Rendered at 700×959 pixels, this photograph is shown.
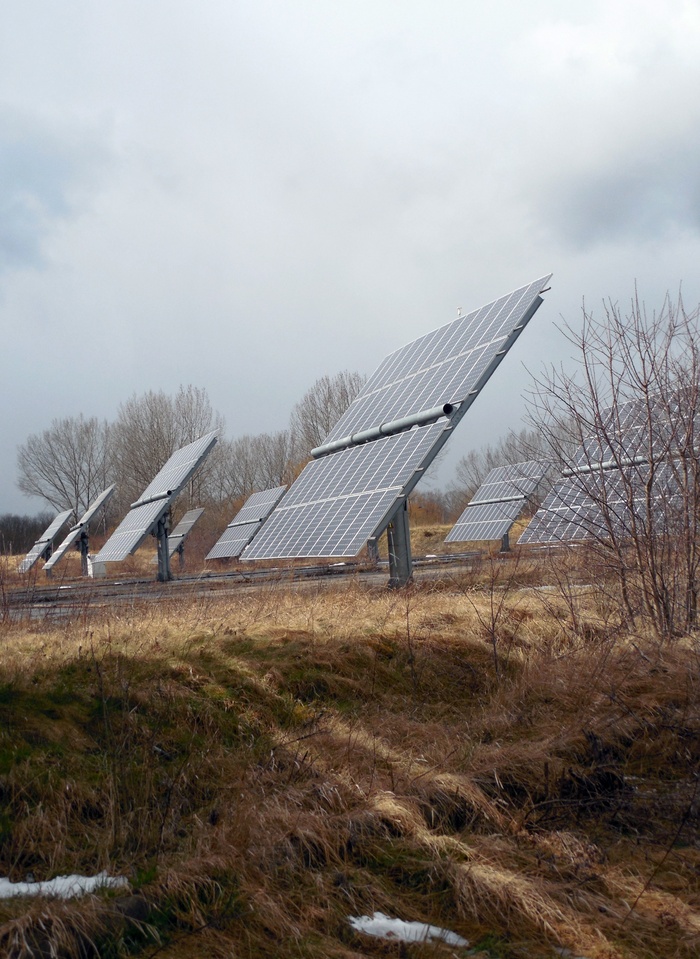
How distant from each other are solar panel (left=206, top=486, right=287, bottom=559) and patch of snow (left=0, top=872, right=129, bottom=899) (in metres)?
27.1

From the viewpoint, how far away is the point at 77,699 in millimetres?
6918

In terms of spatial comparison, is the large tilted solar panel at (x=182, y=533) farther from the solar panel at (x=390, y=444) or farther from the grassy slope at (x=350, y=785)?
the grassy slope at (x=350, y=785)

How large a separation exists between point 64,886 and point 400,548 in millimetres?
8440

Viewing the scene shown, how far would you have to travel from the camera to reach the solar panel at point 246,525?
1291 inches

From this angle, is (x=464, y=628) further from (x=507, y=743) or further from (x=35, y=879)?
(x=35, y=879)

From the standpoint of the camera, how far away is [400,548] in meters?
12.5

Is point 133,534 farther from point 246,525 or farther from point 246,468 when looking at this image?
point 246,468

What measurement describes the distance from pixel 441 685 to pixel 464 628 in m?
1.16

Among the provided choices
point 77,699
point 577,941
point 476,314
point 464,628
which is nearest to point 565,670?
point 464,628

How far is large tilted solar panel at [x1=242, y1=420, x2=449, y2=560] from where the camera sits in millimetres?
11195

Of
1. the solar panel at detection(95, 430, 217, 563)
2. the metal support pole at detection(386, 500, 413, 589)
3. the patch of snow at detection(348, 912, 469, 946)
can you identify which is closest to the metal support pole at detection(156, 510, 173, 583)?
the solar panel at detection(95, 430, 217, 563)

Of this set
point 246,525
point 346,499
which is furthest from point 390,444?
point 246,525

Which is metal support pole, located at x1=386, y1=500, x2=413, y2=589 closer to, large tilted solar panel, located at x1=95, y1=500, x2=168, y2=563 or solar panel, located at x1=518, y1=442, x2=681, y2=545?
solar panel, located at x1=518, y1=442, x2=681, y2=545

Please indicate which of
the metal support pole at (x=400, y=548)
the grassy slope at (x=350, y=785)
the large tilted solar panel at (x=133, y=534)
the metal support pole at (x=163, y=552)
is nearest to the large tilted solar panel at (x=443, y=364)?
the metal support pole at (x=400, y=548)
